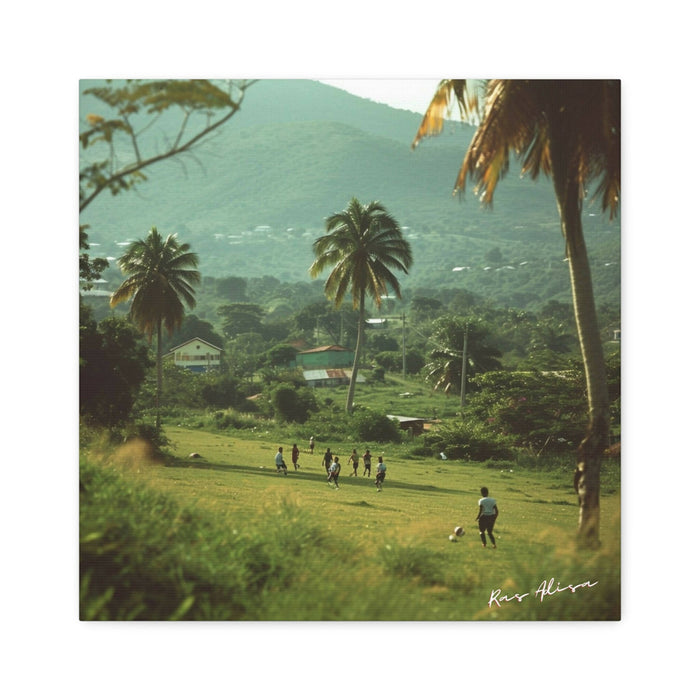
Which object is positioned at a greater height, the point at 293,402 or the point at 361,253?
the point at 361,253

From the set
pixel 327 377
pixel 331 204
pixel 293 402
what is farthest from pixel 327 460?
pixel 331 204

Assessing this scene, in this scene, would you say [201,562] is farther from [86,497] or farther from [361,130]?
[361,130]

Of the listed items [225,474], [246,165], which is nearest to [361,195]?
[246,165]

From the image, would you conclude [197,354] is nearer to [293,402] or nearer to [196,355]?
[196,355]

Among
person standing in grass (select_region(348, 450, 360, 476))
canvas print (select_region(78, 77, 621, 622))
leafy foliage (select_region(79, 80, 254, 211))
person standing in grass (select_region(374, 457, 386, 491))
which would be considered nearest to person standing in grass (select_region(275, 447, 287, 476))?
canvas print (select_region(78, 77, 621, 622))
